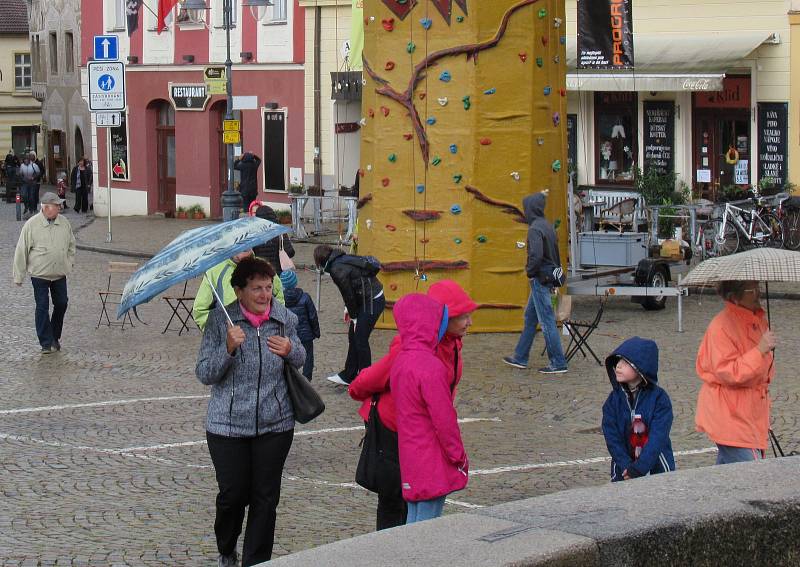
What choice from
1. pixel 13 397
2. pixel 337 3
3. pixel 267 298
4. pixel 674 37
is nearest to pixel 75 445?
pixel 13 397

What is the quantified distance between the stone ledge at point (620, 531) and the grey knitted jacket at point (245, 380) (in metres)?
2.24

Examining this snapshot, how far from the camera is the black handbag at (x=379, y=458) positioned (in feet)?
23.6

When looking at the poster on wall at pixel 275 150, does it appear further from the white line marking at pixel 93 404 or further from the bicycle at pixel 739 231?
the white line marking at pixel 93 404

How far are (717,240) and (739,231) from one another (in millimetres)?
541

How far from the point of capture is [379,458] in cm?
722

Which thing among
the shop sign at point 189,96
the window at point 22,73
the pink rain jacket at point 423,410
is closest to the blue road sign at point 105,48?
the shop sign at point 189,96

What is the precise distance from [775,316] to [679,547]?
46.6 ft

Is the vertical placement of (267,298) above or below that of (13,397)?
above

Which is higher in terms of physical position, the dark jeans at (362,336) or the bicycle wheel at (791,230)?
the bicycle wheel at (791,230)

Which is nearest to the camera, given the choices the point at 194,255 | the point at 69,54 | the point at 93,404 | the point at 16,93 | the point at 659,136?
the point at 194,255

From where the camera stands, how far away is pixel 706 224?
24906 millimetres

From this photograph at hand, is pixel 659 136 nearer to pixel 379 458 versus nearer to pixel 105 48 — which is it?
pixel 105 48

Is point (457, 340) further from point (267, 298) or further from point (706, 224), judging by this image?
point (706, 224)

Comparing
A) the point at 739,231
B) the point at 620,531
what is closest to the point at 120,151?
the point at 739,231
